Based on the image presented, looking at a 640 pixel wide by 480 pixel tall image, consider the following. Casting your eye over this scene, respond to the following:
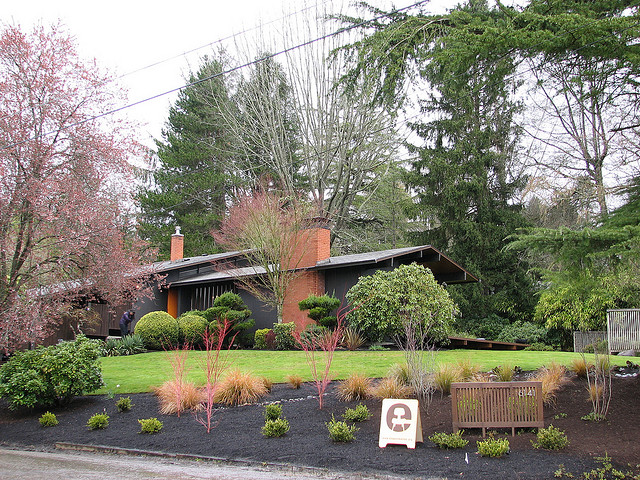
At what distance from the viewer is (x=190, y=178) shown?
121 ft

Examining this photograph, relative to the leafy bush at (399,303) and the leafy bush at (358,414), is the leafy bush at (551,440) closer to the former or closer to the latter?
the leafy bush at (358,414)

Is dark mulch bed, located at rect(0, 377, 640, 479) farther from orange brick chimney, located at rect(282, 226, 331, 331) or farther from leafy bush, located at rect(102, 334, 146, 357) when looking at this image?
orange brick chimney, located at rect(282, 226, 331, 331)

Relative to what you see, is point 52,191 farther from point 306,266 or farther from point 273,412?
point 306,266

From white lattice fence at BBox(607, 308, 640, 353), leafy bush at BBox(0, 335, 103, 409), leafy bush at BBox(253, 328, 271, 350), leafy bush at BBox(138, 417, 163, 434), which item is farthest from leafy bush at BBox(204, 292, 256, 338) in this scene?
white lattice fence at BBox(607, 308, 640, 353)

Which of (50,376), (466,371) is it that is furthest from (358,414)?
(50,376)

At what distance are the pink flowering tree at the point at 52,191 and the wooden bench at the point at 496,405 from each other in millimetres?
7507

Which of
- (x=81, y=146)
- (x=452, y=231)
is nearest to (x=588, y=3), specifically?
(x=81, y=146)

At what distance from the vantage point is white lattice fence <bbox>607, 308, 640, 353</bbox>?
17.3m

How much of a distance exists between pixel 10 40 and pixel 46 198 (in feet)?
10.8

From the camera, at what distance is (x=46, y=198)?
33.9 feet

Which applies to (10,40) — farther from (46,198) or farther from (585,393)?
(585,393)

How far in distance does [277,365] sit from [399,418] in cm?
660

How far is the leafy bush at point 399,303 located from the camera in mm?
16016

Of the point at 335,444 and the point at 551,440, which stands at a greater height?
the point at 551,440
